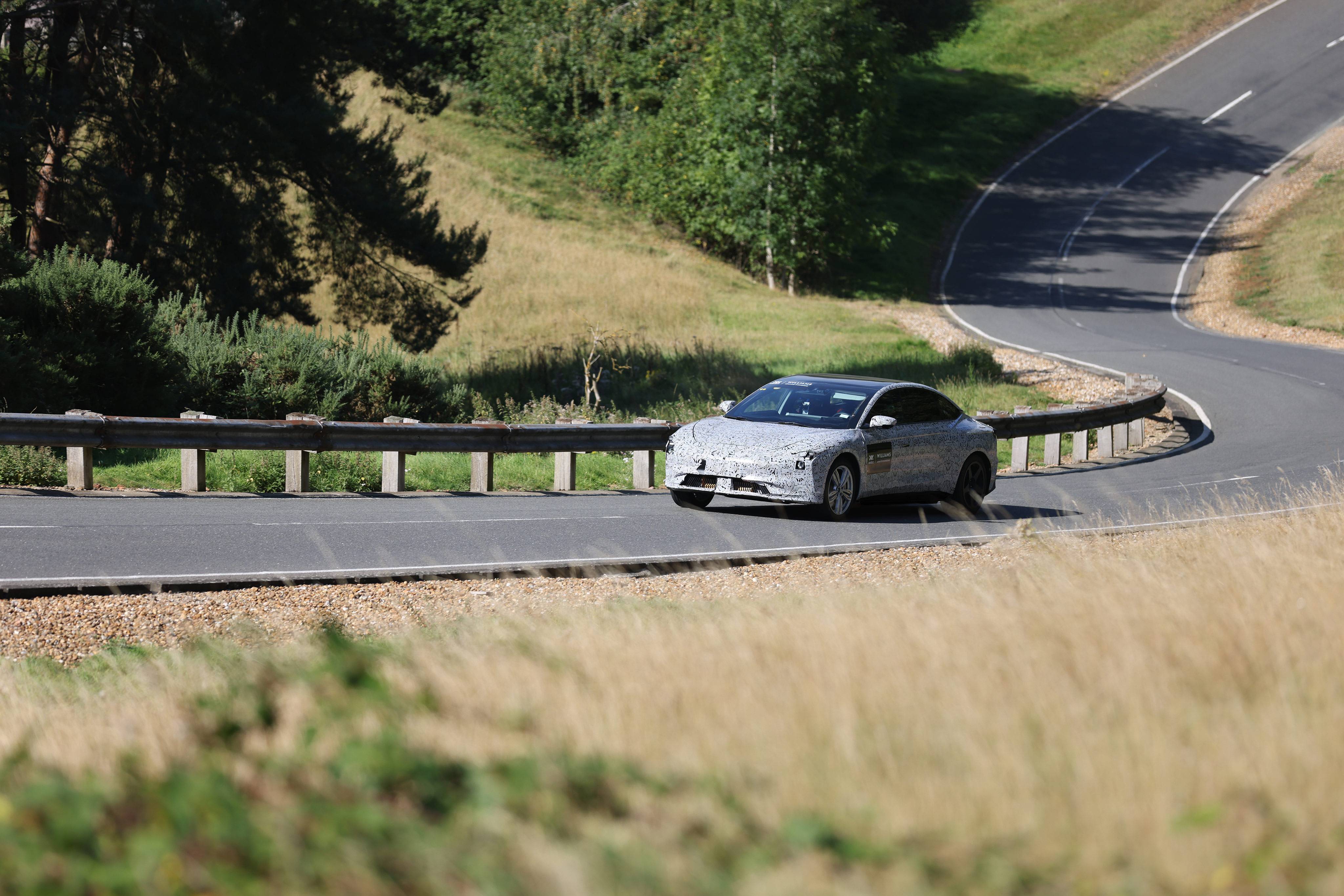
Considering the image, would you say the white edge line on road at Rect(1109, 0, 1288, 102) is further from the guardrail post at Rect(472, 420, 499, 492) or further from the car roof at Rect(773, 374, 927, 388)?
the guardrail post at Rect(472, 420, 499, 492)

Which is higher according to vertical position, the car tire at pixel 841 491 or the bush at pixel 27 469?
the car tire at pixel 841 491

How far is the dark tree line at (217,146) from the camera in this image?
22.7 m

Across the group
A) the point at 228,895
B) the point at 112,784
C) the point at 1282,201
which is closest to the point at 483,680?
the point at 112,784

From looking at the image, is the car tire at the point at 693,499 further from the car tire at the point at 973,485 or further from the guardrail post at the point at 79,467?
the guardrail post at the point at 79,467

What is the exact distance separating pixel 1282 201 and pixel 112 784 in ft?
175

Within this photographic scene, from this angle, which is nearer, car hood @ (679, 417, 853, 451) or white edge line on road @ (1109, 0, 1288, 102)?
car hood @ (679, 417, 853, 451)

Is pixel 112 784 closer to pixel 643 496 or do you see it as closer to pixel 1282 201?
pixel 643 496

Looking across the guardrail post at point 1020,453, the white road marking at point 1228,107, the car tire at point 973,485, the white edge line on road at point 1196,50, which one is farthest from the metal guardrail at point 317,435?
the white edge line on road at point 1196,50

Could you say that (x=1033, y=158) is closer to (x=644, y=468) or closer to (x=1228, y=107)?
(x=1228, y=107)

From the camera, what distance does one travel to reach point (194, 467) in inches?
575

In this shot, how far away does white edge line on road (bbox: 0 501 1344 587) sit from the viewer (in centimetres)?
945

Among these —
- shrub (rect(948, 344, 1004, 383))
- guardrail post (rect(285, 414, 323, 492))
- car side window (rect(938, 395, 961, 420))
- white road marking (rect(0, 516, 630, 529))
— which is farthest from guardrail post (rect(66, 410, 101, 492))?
shrub (rect(948, 344, 1004, 383))

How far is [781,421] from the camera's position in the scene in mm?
14164

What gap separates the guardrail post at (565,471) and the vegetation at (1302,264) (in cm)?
2714
